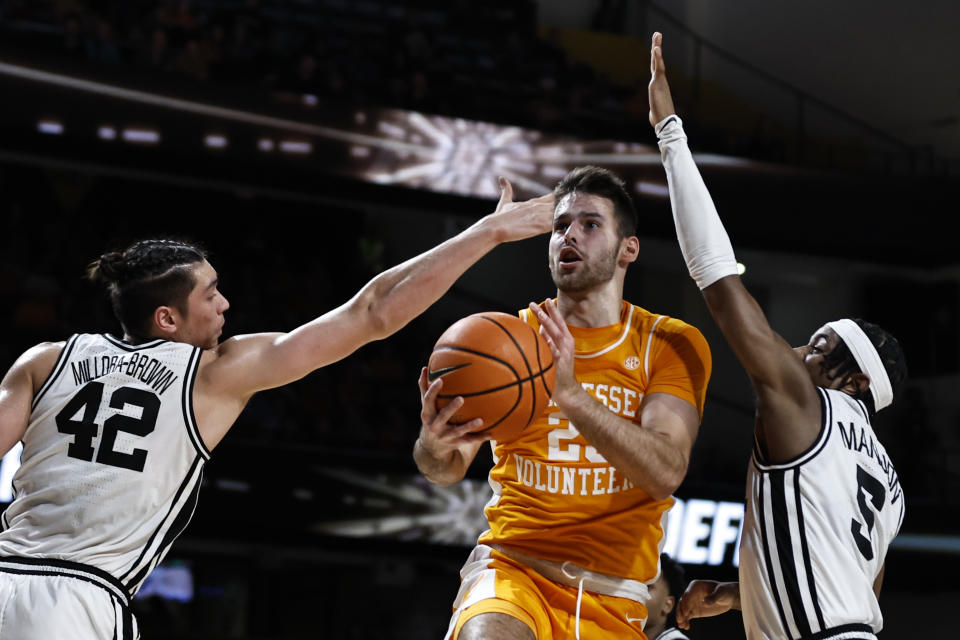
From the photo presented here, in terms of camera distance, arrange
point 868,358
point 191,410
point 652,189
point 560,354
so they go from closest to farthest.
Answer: point 560,354 → point 191,410 → point 868,358 → point 652,189

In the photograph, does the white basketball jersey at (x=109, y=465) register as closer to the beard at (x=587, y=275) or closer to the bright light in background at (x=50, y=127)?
the beard at (x=587, y=275)

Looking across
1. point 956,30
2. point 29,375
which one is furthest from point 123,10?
point 956,30

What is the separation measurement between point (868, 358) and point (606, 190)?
1145 mm

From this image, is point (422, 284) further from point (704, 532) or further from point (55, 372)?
point (704, 532)

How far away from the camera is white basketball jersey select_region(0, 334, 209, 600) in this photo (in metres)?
3.21

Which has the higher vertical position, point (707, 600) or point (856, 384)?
point (856, 384)

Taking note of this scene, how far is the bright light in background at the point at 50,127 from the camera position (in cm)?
1069

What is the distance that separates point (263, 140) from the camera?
37.6 feet

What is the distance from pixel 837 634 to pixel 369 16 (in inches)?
513

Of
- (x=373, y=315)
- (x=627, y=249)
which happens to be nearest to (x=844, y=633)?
(x=627, y=249)

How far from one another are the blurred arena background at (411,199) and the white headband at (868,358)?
25.0ft

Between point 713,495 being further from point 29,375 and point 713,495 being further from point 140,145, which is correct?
point 29,375

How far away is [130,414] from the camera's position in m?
3.27

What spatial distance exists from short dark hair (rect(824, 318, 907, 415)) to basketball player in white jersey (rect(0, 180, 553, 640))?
120cm
